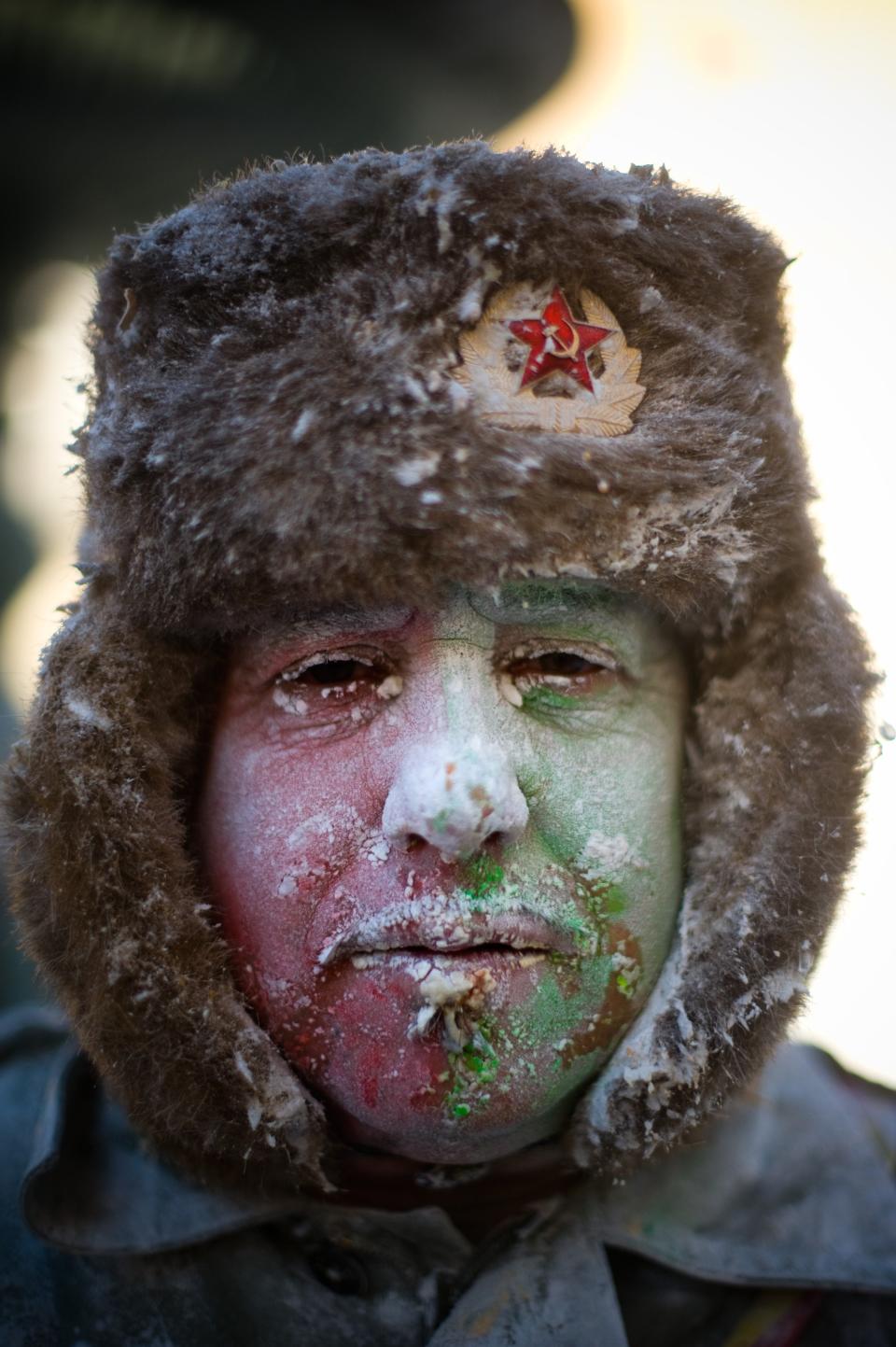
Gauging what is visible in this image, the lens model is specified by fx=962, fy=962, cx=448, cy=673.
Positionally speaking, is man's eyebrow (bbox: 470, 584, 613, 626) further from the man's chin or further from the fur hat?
the man's chin

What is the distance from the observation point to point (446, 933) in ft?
3.79

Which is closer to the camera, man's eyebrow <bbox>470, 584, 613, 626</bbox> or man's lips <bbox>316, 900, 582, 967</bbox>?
man's lips <bbox>316, 900, 582, 967</bbox>

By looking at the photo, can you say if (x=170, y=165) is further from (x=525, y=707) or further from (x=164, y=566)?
(x=525, y=707)

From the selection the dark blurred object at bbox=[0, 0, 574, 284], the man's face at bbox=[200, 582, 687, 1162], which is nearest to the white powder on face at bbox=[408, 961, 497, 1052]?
the man's face at bbox=[200, 582, 687, 1162]

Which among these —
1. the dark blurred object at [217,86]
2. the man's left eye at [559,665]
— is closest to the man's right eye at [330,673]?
the man's left eye at [559,665]

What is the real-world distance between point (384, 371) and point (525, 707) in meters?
0.47

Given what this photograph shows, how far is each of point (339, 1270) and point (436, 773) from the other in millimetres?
796

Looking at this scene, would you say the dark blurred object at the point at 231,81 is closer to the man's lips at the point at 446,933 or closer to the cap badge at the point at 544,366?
the cap badge at the point at 544,366

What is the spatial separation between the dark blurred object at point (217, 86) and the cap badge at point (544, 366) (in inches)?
71.0

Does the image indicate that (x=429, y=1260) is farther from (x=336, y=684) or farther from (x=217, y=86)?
(x=217, y=86)

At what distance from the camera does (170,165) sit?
3.08 metres

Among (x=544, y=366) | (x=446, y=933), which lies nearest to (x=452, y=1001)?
(x=446, y=933)

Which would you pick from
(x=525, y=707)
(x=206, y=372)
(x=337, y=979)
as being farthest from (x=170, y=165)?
(x=337, y=979)

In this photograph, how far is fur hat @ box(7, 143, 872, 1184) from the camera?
1.19m
